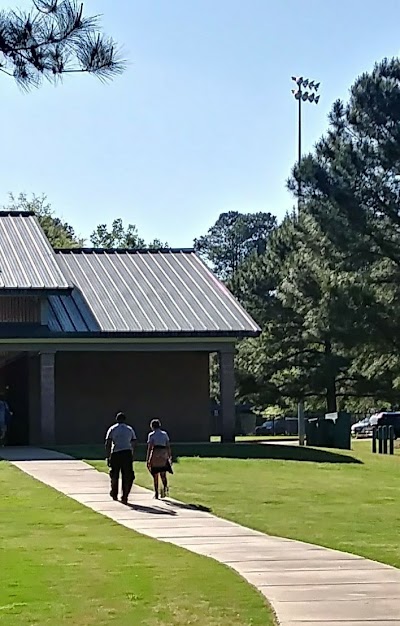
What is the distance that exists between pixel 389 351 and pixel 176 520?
2787 centimetres

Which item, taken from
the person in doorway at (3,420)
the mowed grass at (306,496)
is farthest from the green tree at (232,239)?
the mowed grass at (306,496)

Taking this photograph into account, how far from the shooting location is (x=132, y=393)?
1464 inches

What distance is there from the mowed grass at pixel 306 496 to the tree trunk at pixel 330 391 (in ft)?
72.3

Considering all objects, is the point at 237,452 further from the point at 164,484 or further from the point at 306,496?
the point at 164,484

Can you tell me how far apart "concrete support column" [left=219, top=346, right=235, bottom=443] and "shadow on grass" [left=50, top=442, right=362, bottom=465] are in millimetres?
901

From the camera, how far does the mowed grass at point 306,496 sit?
54.1 feet

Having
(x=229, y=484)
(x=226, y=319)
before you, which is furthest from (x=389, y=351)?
(x=229, y=484)

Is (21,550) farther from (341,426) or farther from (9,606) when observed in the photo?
(341,426)

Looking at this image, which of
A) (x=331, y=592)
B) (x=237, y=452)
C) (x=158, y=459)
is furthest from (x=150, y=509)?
(x=237, y=452)

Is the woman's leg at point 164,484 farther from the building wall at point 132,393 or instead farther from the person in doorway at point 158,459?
the building wall at point 132,393

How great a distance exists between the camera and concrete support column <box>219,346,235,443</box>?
35688mm

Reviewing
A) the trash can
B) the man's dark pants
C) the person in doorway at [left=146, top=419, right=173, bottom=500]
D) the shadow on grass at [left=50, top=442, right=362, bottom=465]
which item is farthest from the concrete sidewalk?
the trash can

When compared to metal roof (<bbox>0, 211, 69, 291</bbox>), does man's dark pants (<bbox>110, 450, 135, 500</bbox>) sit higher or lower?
lower

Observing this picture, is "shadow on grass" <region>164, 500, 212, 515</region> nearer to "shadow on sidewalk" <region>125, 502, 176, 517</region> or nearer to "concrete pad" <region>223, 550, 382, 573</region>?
"shadow on sidewalk" <region>125, 502, 176, 517</region>
